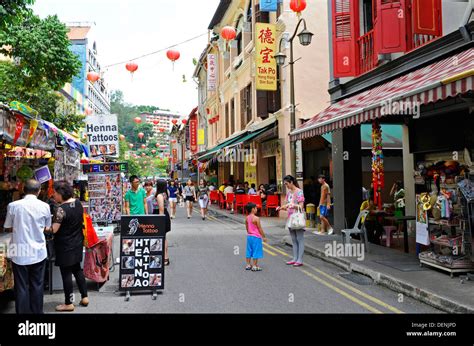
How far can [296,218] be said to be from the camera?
8.97m

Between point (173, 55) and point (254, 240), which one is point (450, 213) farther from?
point (173, 55)

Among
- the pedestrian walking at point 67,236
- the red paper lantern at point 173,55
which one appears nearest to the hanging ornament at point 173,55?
the red paper lantern at point 173,55

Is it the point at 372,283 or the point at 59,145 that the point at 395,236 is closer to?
the point at 372,283

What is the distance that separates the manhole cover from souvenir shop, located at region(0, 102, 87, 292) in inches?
212

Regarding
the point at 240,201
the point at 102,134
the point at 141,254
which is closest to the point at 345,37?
the point at 102,134

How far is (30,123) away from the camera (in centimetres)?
789

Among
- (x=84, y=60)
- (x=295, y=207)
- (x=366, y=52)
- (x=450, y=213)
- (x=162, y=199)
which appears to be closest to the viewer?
(x=450, y=213)

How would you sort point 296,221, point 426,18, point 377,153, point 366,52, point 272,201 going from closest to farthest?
point 426,18 → point 296,221 → point 377,153 → point 366,52 → point 272,201

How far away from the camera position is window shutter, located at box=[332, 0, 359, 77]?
12.4 m

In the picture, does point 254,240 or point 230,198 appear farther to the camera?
point 230,198

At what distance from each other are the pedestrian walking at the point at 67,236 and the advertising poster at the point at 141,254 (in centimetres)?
83

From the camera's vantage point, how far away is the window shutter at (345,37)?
40.5ft

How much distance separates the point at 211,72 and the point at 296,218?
25.8 m
